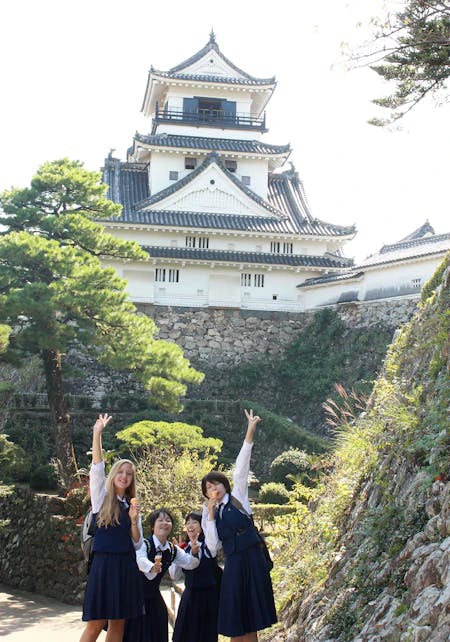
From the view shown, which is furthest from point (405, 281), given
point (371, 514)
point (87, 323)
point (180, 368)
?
point (371, 514)

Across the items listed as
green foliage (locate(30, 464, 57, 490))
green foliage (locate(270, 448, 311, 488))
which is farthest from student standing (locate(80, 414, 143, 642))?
green foliage (locate(30, 464, 57, 490))

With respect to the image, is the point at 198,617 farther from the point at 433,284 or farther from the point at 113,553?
the point at 433,284

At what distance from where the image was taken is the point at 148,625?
21.2ft

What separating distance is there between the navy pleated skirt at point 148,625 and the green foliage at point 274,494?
10.9 meters

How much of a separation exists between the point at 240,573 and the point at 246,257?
72.5 feet

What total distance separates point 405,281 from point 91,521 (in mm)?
18735

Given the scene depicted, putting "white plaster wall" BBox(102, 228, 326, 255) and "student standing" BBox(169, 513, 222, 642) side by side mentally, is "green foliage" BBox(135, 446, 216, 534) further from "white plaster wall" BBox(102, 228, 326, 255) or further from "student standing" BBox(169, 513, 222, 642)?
"white plaster wall" BBox(102, 228, 326, 255)

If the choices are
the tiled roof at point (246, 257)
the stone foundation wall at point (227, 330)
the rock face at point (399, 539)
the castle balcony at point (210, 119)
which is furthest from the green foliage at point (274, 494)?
the castle balcony at point (210, 119)

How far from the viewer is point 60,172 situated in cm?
1958

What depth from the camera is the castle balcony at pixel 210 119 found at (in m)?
31.1

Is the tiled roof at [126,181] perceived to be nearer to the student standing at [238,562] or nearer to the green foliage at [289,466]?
the green foliage at [289,466]

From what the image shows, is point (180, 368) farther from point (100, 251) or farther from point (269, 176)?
point (269, 176)

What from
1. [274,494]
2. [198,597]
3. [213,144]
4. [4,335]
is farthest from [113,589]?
[213,144]

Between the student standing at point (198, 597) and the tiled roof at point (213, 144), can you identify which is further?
the tiled roof at point (213, 144)
